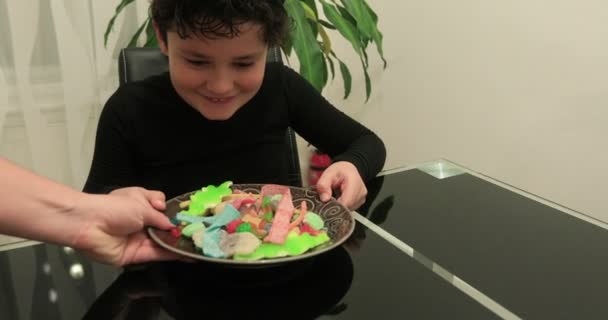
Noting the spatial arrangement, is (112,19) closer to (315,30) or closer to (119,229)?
(315,30)

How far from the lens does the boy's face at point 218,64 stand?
0.83m

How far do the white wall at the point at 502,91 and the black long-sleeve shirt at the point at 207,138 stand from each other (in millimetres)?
828

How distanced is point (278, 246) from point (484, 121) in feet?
4.71

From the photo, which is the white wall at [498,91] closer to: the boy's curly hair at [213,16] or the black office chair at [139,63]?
the black office chair at [139,63]

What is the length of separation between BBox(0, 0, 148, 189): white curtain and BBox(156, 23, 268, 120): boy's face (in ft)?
2.71

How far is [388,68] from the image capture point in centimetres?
220

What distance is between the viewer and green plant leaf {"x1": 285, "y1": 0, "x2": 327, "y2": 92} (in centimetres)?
140

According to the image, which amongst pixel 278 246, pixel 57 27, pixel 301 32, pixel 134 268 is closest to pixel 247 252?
pixel 278 246

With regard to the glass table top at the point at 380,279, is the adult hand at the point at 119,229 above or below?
above

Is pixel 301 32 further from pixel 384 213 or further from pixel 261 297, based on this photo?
pixel 261 297

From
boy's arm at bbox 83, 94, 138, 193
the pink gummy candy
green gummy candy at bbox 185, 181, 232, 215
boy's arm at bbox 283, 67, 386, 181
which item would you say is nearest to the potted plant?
boy's arm at bbox 283, 67, 386, 181

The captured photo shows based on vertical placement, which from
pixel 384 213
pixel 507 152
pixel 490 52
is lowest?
pixel 507 152

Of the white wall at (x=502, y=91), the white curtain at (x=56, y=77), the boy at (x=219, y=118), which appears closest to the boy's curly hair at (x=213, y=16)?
the boy at (x=219, y=118)

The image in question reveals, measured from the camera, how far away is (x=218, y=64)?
847 millimetres
